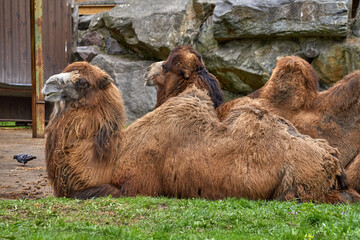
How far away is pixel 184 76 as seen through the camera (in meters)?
6.02

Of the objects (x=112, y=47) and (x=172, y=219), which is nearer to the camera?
(x=172, y=219)

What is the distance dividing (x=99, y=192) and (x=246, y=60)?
7068mm

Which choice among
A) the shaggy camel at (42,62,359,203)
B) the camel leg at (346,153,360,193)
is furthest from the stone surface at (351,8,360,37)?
the shaggy camel at (42,62,359,203)

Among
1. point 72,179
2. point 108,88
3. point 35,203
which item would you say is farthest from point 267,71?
point 35,203

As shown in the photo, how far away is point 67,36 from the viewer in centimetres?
1333

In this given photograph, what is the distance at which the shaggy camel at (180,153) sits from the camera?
503 centimetres

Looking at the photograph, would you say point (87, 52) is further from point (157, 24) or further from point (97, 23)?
point (157, 24)

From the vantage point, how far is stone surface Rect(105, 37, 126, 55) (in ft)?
43.8

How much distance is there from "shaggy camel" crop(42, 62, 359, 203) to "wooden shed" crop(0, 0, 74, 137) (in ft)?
21.6

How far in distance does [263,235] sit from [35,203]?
79.3 inches

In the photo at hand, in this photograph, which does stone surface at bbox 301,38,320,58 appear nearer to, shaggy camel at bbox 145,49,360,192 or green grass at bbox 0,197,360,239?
shaggy camel at bbox 145,49,360,192

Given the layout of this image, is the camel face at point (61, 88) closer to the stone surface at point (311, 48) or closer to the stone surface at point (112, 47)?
the stone surface at point (311, 48)

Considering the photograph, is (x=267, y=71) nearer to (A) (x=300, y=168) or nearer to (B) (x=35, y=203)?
(A) (x=300, y=168)

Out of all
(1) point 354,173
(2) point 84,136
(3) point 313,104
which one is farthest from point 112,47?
(1) point 354,173
